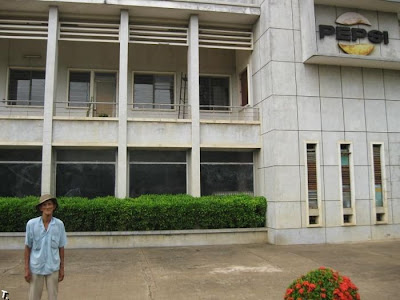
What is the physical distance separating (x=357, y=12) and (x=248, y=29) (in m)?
3.99

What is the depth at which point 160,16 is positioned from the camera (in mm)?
14844

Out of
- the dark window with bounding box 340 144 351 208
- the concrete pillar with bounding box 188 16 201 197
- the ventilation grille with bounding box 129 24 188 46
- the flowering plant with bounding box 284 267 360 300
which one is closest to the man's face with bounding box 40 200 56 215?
the flowering plant with bounding box 284 267 360 300

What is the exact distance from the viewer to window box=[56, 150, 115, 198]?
46.4 feet

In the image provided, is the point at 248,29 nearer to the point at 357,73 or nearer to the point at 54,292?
the point at 357,73

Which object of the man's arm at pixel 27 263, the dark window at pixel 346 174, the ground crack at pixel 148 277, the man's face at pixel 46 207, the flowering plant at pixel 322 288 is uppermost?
the dark window at pixel 346 174

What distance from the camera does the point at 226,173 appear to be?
15086 millimetres

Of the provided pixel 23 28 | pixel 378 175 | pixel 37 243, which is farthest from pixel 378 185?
pixel 23 28

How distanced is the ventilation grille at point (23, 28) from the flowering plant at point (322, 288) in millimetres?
12863

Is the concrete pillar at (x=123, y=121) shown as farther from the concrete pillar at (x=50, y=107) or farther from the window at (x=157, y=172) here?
the concrete pillar at (x=50, y=107)

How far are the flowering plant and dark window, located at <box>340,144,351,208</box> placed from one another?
31.6ft

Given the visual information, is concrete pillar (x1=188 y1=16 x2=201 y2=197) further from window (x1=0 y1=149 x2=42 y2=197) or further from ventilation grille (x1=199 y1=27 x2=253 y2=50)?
window (x1=0 y1=149 x2=42 y2=197)

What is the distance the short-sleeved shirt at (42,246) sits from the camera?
17.0ft

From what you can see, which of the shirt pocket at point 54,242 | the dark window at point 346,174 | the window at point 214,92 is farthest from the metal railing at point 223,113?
the shirt pocket at point 54,242

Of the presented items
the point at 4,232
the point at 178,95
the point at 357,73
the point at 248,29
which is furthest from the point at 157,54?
the point at 4,232
